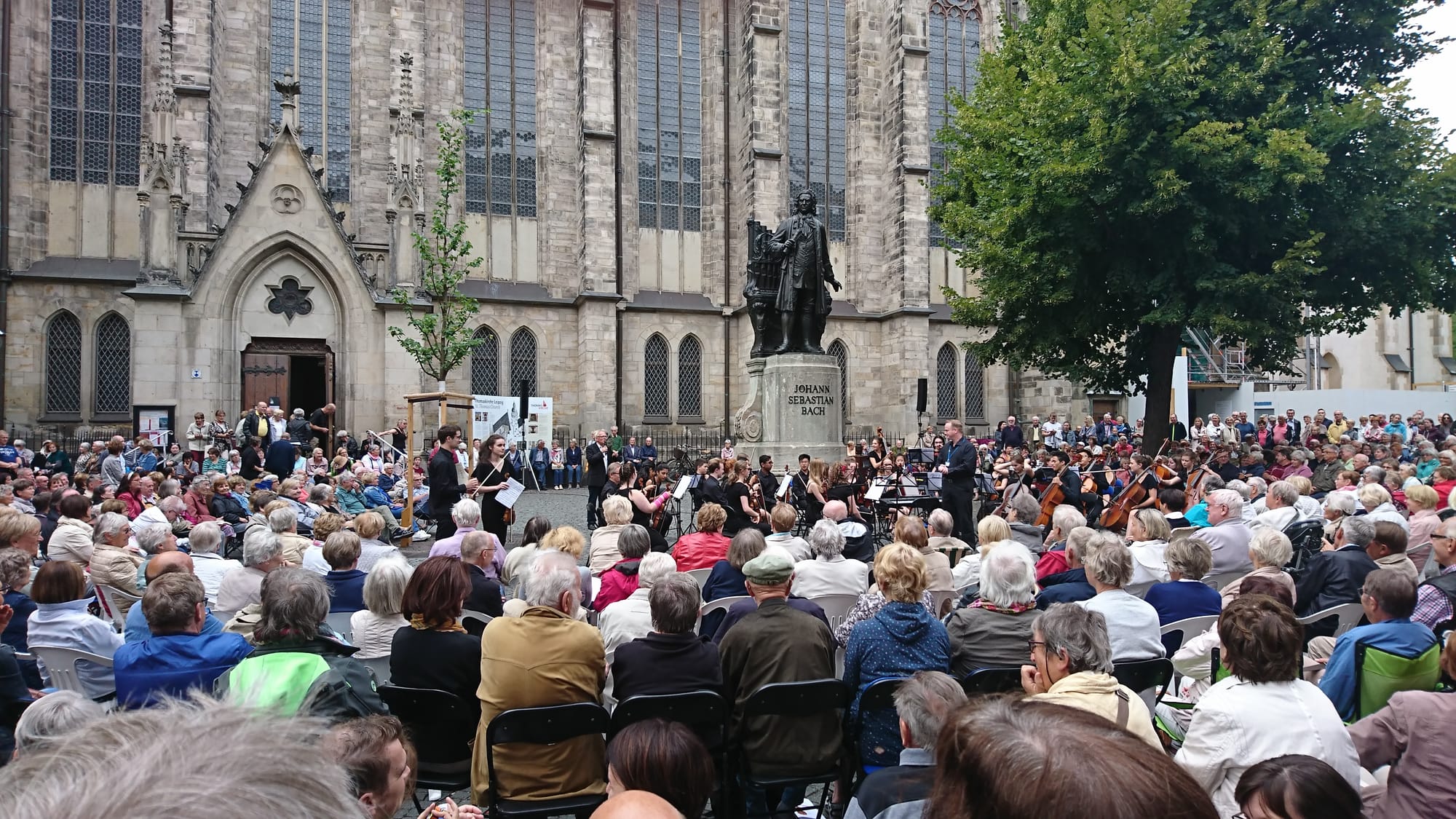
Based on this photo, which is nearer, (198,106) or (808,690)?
(808,690)

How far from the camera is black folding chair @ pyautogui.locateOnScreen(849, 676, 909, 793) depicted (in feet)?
13.6

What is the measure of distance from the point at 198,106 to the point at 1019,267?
20601mm

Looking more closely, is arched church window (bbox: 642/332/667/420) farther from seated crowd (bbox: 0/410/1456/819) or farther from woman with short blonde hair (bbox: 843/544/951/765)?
woman with short blonde hair (bbox: 843/544/951/765)

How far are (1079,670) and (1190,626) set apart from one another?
242cm

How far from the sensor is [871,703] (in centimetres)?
419

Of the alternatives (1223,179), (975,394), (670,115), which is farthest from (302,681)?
(975,394)

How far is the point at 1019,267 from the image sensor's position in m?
17.8

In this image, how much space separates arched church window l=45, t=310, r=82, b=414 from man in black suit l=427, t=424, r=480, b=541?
19043 millimetres

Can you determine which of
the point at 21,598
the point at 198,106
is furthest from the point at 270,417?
the point at 21,598

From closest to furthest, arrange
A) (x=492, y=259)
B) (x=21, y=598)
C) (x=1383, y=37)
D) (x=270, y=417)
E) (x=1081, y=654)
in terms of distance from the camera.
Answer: (x=1081, y=654) < (x=21, y=598) < (x=1383, y=37) < (x=270, y=417) < (x=492, y=259)

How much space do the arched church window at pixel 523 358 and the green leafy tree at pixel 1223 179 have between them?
49.3ft

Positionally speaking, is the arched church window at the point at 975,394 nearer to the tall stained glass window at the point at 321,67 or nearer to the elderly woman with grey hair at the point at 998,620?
the tall stained glass window at the point at 321,67

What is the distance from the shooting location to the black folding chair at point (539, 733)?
3883 millimetres

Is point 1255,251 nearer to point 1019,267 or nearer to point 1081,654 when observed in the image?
point 1019,267
